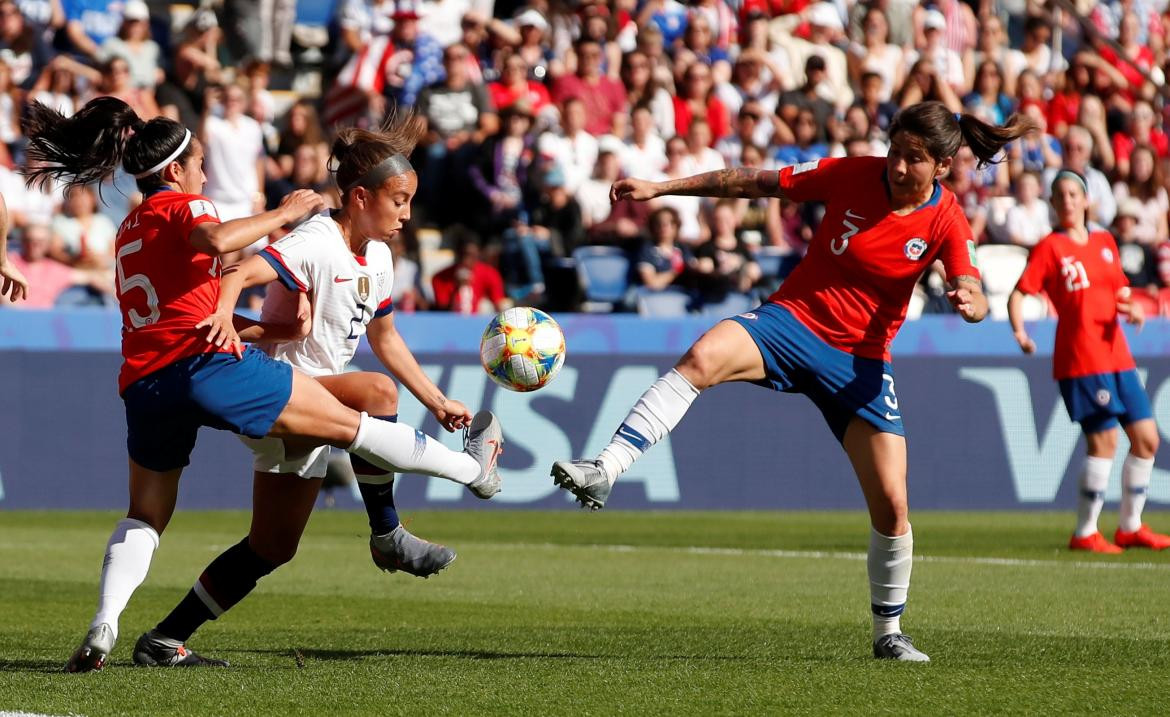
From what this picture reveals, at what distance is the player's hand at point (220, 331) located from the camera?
6.05 meters

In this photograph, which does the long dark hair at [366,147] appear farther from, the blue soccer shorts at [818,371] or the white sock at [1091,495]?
the white sock at [1091,495]

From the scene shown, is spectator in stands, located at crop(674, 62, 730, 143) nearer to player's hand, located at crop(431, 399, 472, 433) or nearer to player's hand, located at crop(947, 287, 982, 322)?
player's hand, located at crop(431, 399, 472, 433)

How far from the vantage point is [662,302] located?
16922mm

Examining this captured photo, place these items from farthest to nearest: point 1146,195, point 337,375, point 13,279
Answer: point 1146,195, point 13,279, point 337,375

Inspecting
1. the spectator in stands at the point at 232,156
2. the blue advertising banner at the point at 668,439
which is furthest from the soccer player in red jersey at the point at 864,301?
the spectator in stands at the point at 232,156

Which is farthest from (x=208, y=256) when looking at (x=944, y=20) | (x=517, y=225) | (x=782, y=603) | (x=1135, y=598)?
(x=944, y=20)

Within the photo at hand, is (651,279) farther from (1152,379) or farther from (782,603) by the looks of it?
(782,603)

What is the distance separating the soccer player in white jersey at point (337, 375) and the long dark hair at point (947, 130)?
1.89m

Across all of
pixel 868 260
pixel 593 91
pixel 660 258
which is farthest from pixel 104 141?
pixel 593 91

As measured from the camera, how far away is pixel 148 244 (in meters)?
6.19

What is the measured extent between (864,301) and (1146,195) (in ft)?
47.3

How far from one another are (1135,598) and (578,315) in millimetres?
7788

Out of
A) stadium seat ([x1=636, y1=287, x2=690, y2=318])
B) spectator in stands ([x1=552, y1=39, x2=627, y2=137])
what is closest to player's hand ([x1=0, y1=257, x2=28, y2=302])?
stadium seat ([x1=636, y1=287, x2=690, y2=318])

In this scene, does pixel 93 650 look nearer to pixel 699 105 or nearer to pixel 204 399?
pixel 204 399
